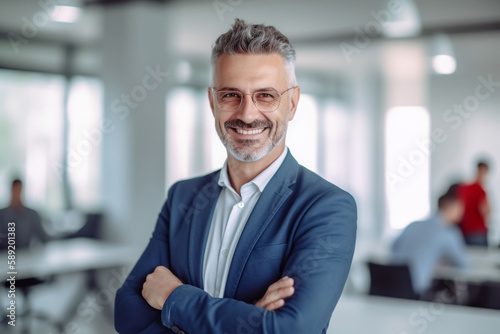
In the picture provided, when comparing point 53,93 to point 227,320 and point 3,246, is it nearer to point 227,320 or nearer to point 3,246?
point 3,246

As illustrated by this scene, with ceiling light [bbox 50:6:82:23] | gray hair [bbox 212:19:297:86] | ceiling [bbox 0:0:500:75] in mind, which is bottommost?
gray hair [bbox 212:19:297:86]

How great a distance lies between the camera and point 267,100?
59.5 inches

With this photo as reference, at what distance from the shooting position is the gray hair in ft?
4.93

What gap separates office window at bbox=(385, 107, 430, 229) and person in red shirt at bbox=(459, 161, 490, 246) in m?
3.75

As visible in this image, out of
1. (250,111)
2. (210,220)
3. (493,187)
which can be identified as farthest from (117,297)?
(493,187)

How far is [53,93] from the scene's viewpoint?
28.3ft

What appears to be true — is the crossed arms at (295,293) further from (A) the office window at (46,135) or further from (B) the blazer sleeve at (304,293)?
(A) the office window at (46,135)

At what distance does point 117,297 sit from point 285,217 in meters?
0.62

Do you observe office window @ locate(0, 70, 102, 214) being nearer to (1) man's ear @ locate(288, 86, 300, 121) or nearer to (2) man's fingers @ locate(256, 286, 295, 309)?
(1) man's ear @ locate(288, 86, 300, 121)

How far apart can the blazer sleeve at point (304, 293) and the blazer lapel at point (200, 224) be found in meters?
0.12

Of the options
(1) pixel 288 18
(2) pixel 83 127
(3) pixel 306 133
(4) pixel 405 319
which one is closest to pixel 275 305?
(4) pixel 405 319

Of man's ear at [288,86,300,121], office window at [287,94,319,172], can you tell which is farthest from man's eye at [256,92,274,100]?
office window at [287,94,319,172]

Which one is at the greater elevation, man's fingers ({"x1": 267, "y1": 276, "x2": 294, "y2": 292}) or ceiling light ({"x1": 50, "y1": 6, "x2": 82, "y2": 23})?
ceiling light ({"x1": 50, "y1": 6, "x2": 82, "y2": 23})

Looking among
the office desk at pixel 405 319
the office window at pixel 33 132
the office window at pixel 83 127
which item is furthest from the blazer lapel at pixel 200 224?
the office window at pixel 33 132
